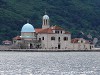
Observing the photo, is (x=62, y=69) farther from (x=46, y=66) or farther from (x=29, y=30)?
Result: (x=29, y=30)

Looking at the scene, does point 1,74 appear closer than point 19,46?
Yes

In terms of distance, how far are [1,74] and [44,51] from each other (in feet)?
251

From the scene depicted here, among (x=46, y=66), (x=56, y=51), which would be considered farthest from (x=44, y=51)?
(x=46, y=66)

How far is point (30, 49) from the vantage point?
528 feet

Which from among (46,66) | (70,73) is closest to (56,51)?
(46,66)

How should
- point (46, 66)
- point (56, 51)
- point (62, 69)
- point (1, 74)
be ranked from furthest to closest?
point (56, 51)
point (46, 66)
point (62, 69)
point (1, 74)

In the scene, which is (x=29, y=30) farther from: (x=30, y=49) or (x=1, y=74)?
(x=1, y=74)

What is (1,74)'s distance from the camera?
8300 centimetres

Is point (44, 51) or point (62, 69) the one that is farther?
point (44, 51)

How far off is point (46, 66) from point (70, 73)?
12.4m

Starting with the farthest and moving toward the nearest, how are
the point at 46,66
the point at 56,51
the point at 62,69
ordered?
the point at 56,51 → the point at 46,66 → the point at 62,69

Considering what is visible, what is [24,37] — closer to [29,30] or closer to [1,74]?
[29,30]

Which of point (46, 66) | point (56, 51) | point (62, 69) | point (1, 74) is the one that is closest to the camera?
point (1, 74)

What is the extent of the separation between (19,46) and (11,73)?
3150 inches
